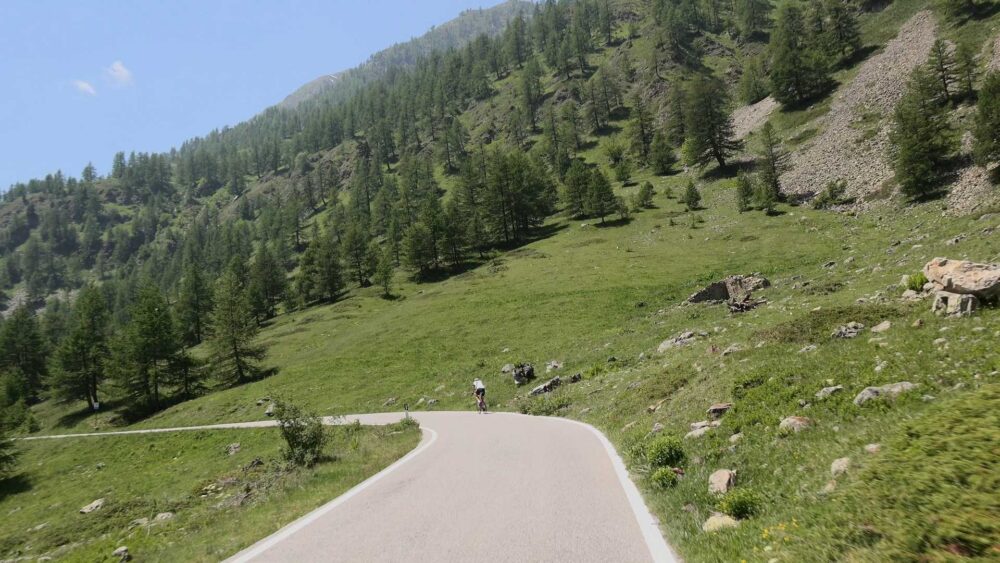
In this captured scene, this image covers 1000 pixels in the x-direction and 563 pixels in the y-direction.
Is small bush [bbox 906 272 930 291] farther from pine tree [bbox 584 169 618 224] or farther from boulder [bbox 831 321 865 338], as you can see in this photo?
pine tree [bbox 584 169 618 224]

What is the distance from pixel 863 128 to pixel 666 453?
81.8 metres

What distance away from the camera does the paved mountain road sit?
603 centimetres

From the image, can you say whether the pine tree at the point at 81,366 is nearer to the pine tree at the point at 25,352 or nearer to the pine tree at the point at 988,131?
the pine tree at the point at 25,352

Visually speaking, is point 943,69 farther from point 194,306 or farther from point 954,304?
point 194,306

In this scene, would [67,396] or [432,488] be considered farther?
[67,396]

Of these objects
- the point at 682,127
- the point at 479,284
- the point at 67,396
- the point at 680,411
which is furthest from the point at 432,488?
the point at 682,127

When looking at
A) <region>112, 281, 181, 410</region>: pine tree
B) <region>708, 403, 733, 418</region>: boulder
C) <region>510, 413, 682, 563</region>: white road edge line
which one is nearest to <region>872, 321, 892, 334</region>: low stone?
<region>708, 403, 733, 418</region>: boulder

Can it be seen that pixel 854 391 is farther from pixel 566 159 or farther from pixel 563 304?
pixel 566 159

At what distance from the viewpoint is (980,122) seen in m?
38.4

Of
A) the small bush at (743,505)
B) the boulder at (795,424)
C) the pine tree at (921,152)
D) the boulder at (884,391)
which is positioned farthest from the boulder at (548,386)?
the pine tree at (921,152)

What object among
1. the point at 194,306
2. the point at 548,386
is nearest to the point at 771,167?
the point at 548,386

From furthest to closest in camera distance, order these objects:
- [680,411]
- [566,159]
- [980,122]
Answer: [566,159] → [980,122] → [680,411]

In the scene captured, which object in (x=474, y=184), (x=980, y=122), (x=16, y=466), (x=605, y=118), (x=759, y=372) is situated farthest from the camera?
(x=605, y=118)

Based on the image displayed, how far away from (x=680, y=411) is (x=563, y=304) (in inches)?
1303
